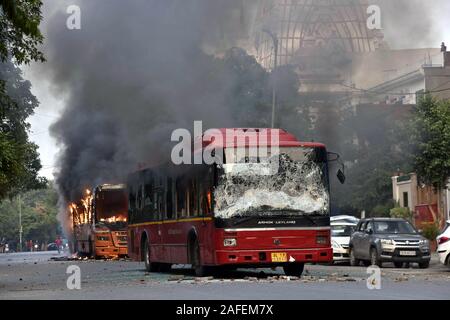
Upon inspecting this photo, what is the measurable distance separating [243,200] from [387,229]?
11.6m

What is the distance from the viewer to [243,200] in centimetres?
2419

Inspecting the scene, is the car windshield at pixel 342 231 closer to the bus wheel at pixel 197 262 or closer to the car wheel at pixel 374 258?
the car wheel at pixel 374 258

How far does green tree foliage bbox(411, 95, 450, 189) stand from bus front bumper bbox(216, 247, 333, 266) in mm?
18793

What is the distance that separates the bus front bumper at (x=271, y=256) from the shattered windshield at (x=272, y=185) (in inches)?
32.6

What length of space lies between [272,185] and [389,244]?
32.8 feet

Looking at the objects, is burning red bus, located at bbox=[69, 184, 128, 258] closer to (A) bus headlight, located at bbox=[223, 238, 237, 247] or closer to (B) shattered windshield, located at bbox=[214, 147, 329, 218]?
(B) shattered windshield, located at bbox=[214, 147, 329, 218]

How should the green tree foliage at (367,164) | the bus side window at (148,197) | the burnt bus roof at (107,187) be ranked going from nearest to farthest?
1. the bus side window at (148,197)
2. the burnt bus roof at (107,187)
3. the green tree foliage at (367,164)

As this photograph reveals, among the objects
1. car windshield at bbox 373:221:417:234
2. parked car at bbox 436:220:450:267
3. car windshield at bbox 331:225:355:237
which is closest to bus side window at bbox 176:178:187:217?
parked car at bbox 436:220:450:267

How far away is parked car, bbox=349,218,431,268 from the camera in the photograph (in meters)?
33.2

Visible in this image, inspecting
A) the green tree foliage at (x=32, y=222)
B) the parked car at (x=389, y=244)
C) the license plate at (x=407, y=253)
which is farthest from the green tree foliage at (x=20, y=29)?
the green tree foliage at (x=32, y=222)

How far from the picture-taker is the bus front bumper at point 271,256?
23812mm

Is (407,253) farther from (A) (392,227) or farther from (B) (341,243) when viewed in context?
(B) (341,243)

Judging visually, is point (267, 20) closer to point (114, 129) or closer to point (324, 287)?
point (114, 129)
